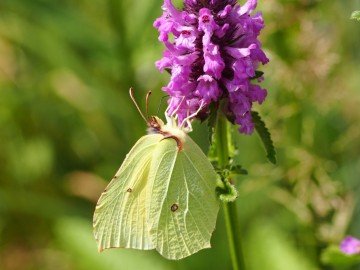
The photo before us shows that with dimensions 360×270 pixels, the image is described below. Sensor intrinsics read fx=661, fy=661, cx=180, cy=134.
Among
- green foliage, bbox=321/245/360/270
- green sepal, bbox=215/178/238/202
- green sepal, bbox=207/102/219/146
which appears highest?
green sepal, bbox=207/102/219/146

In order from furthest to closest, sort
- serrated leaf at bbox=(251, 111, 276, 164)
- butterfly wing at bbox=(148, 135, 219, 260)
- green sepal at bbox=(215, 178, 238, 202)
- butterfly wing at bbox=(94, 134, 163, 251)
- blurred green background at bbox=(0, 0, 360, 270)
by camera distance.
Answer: blurred green background at bbox=(0, 0, 360, 270) → butterfly wing at bbox=(94, 134, 163, 251) → butterfly wing at bbox=(148, 135, 219, 260) → serrated leaf at bbox=(251, 111, 276, 164) → green sepal at bbox=(215, 178, 238, 202)

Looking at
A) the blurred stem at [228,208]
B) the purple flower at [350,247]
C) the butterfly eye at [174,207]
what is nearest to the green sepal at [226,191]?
the blurred stem at [228,208]

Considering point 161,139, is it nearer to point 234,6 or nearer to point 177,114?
point 177,114

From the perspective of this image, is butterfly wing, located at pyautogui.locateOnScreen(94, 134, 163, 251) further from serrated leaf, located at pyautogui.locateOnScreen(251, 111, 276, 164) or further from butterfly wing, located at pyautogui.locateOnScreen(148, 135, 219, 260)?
serrated leaf, located at pyautogui.locateOnScreen(251, 111, 276, 164)

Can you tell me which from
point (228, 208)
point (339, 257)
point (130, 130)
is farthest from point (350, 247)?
point (130, 130)

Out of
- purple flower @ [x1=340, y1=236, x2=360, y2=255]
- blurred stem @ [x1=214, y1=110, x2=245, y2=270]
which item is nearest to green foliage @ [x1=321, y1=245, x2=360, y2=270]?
purple flower @ [x1=340, y1=236, x2=360, y2=255]

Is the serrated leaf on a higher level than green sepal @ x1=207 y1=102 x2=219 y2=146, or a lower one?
lower

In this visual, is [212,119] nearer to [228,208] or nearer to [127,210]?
[228,208]

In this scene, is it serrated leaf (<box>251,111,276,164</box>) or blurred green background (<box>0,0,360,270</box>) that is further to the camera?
blurred green background (<box>0,0,360,270</box>)
